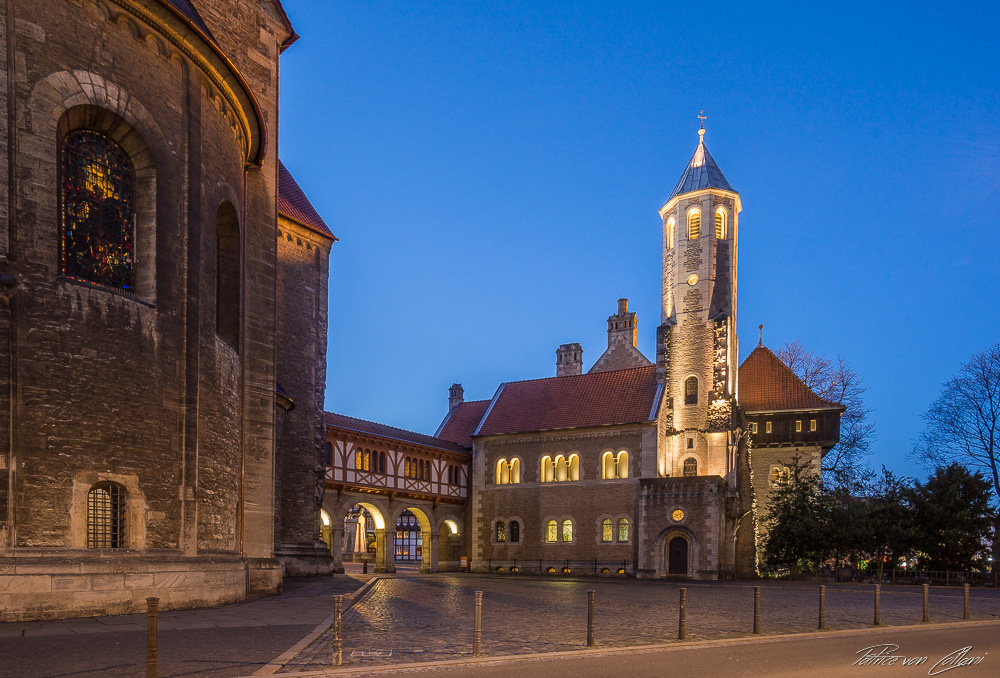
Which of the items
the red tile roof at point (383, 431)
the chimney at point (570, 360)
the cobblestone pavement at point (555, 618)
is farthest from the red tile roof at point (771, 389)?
the cobblestone pavement at point (555, 618)

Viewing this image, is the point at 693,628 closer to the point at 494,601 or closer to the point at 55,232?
the point at 494,601

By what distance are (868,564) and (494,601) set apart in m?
27.2

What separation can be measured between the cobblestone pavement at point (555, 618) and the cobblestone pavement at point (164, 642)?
2.22 ft

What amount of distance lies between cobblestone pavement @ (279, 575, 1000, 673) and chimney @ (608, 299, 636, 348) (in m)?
33.2

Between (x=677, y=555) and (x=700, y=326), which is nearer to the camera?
(x=677, y=555)

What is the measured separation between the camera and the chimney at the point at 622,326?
58156 millimetres

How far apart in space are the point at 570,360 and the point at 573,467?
16090mm

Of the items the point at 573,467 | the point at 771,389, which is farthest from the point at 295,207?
the point at 771,389

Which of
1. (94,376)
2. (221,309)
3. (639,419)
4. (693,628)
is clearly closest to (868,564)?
(639,419)

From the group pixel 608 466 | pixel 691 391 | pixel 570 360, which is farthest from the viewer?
pixel 570 360

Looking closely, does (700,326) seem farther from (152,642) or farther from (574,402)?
(152,642)

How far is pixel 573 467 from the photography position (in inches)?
1858

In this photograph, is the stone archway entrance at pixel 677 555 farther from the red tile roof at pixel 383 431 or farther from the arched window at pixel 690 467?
the red tile roof at pixel 383 431

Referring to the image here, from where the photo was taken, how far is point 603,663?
10.1 metres
